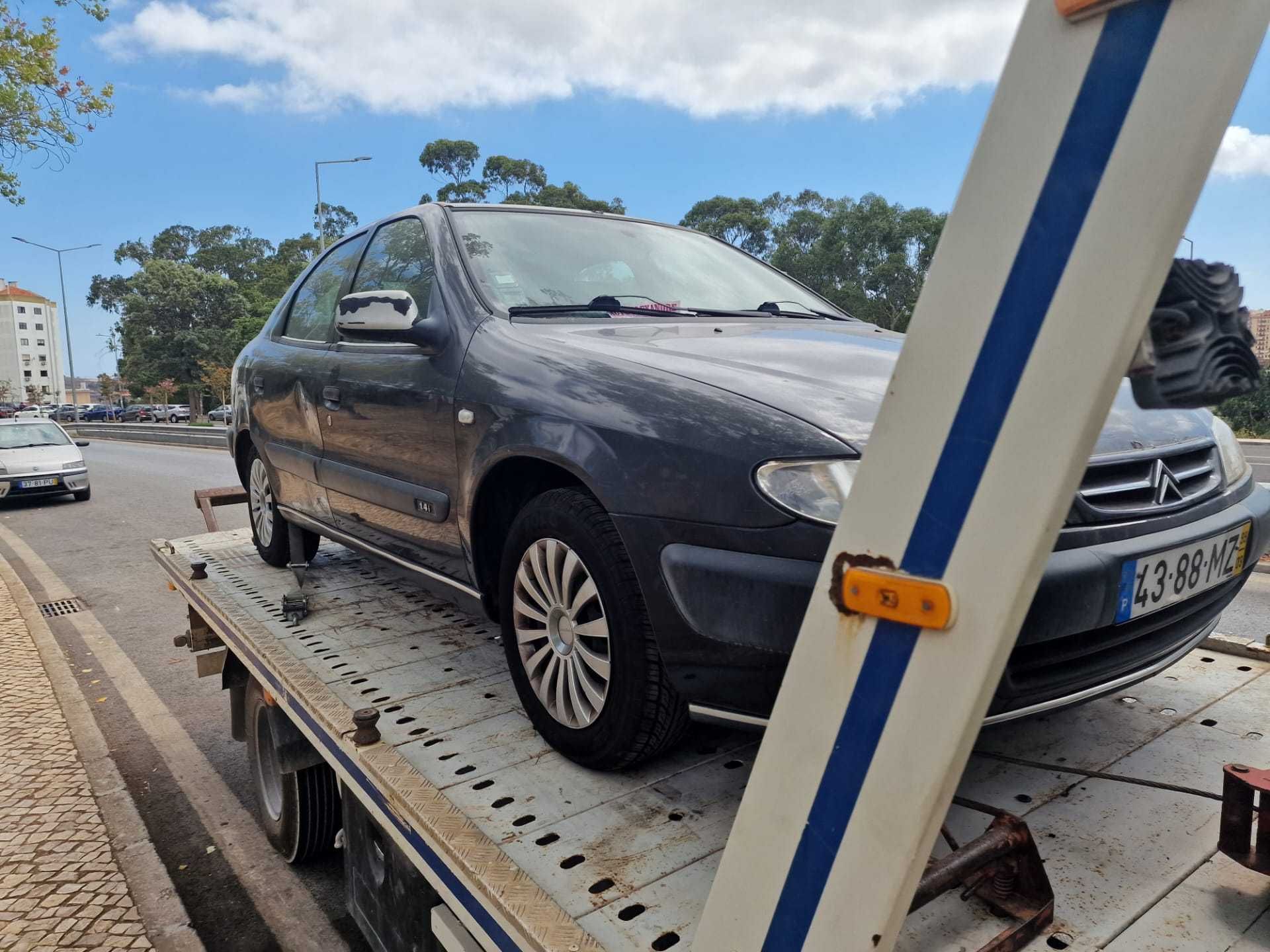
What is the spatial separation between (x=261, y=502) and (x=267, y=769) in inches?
58.4

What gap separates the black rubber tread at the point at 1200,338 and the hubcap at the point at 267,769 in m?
3.30

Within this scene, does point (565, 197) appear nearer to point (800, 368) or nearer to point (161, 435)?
point (161, 435)

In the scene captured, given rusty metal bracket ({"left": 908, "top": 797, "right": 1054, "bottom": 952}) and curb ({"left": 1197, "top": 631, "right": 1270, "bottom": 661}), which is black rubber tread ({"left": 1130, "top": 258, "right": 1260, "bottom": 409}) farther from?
curb ({"left": 1197, "top": 631, "right": 1270, "bottom": 661})

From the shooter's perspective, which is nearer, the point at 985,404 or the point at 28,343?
the point at 985,404

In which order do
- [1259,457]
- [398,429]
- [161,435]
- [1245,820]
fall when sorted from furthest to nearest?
[161,435], [1259,457], [398,429], [1245,820]

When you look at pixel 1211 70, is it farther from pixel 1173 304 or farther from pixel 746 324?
pixel 746 324

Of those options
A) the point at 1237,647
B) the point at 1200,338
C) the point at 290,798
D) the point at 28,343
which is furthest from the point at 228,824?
the point at 28,343

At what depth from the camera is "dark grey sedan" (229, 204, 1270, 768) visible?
5.33 ft

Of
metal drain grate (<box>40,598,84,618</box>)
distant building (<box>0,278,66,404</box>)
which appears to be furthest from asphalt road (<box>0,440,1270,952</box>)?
distant building (<box>0,278,66,404</box>)

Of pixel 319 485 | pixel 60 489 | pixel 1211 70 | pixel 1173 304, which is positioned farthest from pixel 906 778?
pixel 60 489

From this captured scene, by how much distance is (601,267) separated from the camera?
9.50 feet

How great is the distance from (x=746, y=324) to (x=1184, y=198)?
192 cm

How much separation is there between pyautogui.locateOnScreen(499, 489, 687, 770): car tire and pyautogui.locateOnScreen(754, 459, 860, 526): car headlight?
42 cm

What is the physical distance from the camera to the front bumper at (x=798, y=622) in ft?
5.08
